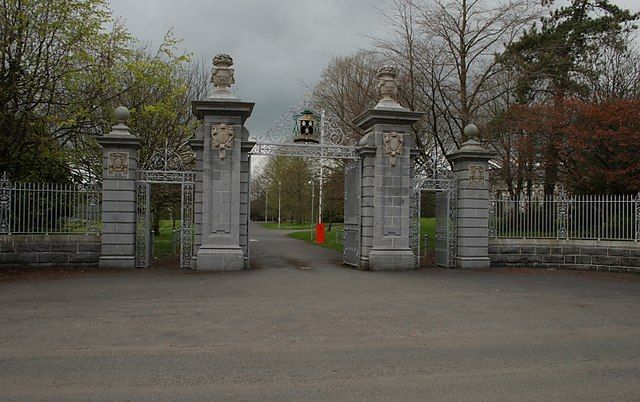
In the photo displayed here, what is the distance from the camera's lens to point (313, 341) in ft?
23.2

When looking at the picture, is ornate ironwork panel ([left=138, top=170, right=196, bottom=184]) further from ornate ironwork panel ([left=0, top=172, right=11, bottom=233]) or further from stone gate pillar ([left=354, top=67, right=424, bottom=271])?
stone gate pillar ([left=354, top=67, right=424, bottom=271])

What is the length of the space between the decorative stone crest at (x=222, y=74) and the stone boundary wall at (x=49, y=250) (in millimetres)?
5031

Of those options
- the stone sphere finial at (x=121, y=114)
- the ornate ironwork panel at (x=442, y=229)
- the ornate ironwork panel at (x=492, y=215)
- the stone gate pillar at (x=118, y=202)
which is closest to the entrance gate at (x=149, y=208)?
the stone gate pillar at (x=118, y=202)

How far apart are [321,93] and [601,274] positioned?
16.3 metres

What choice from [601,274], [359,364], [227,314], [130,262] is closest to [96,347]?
[227,314]

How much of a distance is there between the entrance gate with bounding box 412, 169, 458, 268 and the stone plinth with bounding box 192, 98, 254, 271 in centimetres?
511

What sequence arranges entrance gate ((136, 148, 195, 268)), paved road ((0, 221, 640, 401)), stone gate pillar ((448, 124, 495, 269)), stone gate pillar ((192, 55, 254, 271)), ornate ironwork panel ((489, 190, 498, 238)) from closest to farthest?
paved road ((0, 221, 640, 401)), stone gate pillar ((192, 55, 254, 271)), entrance gate ((136, 148, 195, 268)), stone gate pillar ((448, 124, 495, 269)), ornate ironwork panel ((489, 190, 498, 238))

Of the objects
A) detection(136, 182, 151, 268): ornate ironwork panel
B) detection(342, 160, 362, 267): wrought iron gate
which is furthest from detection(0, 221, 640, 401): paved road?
detection(342, 160, 362, 267): wrought iron gate

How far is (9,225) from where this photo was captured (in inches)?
562

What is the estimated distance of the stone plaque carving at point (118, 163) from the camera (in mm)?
14773

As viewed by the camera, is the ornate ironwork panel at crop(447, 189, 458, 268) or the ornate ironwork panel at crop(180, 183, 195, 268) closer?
the ornate ironwork panel at crop(180, 183, 195, 268)

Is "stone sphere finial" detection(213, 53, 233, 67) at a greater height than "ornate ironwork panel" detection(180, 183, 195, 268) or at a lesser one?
greater

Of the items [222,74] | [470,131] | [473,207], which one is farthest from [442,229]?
[222,74]

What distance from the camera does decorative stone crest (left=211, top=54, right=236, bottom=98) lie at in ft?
48.9
